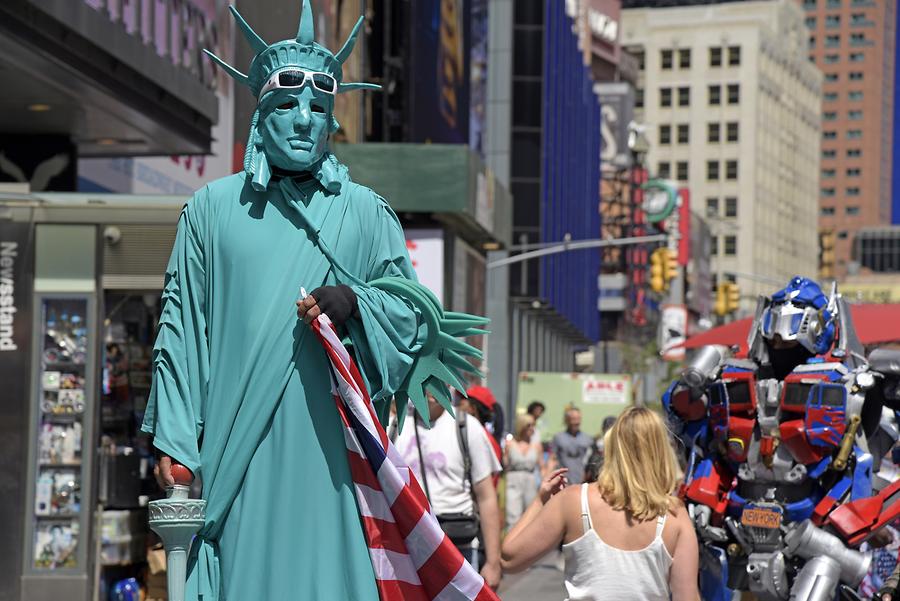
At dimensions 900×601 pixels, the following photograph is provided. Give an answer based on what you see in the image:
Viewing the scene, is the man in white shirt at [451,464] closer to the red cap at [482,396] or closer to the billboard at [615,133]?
the red cap at [482,396]

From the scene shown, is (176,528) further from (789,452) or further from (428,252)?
(428,252)

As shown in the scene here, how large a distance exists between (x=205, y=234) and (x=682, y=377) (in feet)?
16.4

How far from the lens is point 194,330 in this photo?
5113 mm

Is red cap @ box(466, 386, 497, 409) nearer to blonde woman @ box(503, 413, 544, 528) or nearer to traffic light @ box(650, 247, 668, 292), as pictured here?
blonde woman @ box(503, 413, 544, 528)

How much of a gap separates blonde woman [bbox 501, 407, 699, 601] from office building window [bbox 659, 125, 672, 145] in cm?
14353

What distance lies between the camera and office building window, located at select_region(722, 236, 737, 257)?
15038cm

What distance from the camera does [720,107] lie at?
147000 millimetres

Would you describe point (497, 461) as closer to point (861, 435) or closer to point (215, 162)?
point (861, 435)

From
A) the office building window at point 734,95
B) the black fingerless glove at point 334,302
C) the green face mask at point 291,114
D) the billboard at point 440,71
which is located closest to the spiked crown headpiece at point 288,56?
the green face mask at point 291,114

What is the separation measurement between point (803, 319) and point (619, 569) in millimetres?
4088

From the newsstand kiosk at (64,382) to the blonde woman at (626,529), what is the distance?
718cm

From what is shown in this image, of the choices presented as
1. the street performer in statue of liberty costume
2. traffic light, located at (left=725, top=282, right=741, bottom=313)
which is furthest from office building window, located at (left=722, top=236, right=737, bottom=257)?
the street performer in statue of liberty costume

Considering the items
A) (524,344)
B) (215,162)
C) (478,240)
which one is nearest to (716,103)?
(524,344)

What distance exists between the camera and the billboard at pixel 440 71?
3572 centimetres
